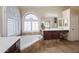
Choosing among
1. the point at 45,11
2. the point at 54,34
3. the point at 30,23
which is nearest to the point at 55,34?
the point at 54,34

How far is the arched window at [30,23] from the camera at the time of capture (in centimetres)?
211

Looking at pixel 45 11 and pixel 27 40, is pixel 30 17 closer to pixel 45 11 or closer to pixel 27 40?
pixel 45 11

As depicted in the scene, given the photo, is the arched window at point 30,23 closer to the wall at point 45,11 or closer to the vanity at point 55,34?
the wall at point 45,11

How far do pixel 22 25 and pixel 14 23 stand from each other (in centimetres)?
21

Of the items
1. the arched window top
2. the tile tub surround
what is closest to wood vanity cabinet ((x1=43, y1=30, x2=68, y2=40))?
the tile tub surround

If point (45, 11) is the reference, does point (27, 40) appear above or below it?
below

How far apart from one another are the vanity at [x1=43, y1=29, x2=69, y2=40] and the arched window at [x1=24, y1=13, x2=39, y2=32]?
0.33 metres

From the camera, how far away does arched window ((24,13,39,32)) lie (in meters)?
2.11

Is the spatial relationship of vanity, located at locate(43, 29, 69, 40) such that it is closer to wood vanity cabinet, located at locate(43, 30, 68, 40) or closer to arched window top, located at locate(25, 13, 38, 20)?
wood vanity cabinet, located at locate(43, 30, 68, 40)

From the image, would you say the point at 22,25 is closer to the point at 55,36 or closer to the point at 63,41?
the point at 55,36

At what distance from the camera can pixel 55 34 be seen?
8.37 ft

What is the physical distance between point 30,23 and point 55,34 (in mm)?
715
